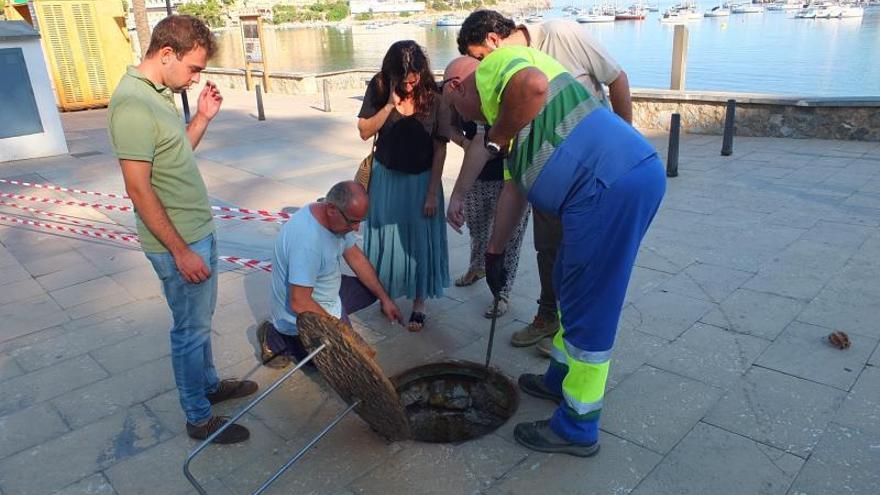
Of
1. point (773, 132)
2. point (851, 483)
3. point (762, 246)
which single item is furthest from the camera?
point (773, 132)

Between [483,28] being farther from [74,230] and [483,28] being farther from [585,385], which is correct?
[74,230]

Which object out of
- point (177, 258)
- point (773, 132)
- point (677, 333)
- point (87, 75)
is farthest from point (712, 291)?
point (87, 75)

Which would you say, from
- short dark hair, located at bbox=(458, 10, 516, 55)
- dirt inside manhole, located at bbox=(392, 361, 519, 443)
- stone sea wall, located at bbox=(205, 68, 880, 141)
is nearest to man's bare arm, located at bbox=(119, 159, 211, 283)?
dirt inside manhole, located at bbox=(392, 361, 519, 443)

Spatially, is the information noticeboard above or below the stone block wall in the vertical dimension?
above

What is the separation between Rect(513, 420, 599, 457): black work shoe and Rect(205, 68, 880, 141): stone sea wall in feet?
26.4

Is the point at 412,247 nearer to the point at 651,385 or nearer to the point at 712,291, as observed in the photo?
the point at 651,385

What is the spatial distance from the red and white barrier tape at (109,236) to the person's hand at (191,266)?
8.17 ft

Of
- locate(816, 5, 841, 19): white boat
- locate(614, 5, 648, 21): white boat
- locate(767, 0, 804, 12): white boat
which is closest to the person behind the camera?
locate(816, 5, 841, 19): white boat

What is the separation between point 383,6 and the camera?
127 meters

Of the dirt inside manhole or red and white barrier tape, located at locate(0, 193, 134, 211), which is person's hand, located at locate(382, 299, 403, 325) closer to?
the dirt inside manhole

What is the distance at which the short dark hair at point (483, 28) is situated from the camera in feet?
10.7

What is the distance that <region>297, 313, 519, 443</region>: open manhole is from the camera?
236 cm

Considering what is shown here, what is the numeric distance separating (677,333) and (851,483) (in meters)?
1.38

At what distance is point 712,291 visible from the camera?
14.3 ft
